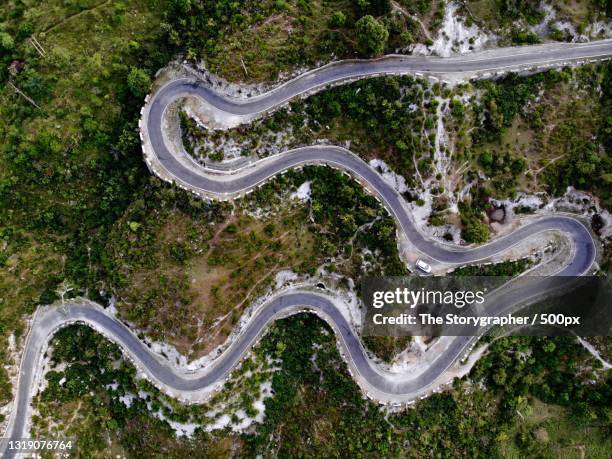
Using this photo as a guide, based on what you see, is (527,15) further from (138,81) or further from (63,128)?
(63,128)

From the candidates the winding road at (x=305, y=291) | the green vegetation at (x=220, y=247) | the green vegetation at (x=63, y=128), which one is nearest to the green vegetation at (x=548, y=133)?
the winding road at (x=305, y=291)

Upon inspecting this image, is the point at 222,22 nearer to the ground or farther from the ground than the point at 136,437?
farther from the ground

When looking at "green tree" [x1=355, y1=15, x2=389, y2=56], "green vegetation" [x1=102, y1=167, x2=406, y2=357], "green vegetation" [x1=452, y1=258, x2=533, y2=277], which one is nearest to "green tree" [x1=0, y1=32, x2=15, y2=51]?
"green vegetation" [x1=102, y1=167, x2=406, y2=357]

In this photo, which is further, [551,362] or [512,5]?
[551,362]

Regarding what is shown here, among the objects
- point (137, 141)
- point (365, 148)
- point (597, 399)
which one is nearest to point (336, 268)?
point (365, 148)

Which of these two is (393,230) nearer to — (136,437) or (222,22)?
(222,22)

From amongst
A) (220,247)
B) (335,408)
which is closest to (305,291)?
(220,247)

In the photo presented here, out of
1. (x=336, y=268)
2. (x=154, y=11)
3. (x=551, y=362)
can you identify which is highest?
(x=154, y=11)
